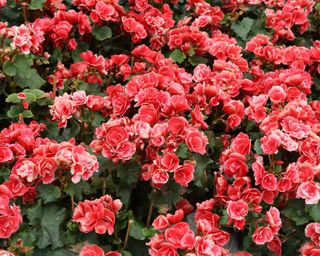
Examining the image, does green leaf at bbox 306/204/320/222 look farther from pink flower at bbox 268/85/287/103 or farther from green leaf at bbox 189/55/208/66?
green leaf at bbox 189/55/208/66

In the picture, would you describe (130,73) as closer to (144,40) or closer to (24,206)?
(144,40)

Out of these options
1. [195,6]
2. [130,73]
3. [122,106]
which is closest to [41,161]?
[122,106]

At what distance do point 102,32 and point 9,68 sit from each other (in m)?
0.76

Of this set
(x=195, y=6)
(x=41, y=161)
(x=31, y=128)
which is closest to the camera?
(x=41, y=161)

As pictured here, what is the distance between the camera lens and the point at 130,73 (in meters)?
3.32

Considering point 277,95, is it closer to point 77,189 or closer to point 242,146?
point 242,146

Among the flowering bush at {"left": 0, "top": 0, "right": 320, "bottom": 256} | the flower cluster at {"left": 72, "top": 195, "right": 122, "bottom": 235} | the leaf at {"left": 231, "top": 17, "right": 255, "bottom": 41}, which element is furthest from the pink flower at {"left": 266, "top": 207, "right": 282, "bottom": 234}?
the leaf at {"left": 231, "top": 17, "right": 255, "bottom": 41}

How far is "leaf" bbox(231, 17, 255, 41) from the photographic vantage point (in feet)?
12.9

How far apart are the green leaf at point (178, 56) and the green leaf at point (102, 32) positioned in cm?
42

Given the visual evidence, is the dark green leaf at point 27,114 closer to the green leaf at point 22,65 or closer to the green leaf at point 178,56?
the green leaf at point 22,65

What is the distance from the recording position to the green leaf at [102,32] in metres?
3.54

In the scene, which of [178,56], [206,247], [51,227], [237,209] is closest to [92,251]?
[51,227]

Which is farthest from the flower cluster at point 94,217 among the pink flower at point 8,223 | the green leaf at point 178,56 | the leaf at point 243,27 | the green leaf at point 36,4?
the leaf at point 243,27

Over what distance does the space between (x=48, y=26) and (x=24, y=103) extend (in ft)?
2.20
